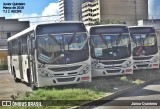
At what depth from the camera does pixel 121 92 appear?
17156 millimetres

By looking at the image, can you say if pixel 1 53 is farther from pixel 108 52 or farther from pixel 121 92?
pixel 121 92

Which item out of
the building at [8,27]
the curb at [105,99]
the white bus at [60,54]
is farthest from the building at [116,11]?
the white bus at [60,54]

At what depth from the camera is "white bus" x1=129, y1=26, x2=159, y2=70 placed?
26.4 meters

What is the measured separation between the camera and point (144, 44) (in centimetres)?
2695

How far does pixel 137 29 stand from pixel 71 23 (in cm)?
993

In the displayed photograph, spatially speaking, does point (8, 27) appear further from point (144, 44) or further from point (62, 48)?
point (62, 48)

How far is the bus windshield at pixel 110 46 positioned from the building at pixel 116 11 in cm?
12675

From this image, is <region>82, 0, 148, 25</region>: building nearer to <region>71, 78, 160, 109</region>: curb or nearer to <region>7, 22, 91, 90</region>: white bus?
<region>71, 78, 160, 109</region>: curb

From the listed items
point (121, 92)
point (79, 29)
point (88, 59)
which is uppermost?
point (79, 29)

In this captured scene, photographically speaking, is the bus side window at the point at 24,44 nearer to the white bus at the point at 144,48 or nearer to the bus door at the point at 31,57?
the bus door at the point at 31,57

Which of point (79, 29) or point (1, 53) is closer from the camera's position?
point (79, 29)

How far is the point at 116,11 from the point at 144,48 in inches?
5245

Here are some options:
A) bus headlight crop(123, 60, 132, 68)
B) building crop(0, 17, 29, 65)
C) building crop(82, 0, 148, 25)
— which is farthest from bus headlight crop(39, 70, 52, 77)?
building crop(82, 0, 148, 25)

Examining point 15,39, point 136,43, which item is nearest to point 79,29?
point 15,39
